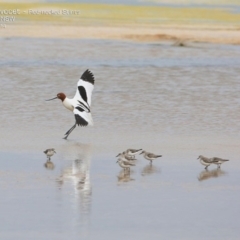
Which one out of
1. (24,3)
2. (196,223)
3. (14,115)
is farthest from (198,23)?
(196,223)

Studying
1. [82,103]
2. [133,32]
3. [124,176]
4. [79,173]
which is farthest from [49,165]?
[133,32]

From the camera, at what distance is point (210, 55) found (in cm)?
3012

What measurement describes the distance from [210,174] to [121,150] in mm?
1687

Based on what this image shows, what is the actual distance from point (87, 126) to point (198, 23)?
35.5 meters

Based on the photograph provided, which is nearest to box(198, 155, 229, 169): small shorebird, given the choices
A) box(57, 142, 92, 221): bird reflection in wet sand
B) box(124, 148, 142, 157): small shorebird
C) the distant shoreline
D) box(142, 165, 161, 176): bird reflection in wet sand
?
box(142, 165, 161, 176): bird reflection in wet sand

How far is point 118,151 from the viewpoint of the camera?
11.5m

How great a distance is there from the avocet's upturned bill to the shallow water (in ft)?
0.75

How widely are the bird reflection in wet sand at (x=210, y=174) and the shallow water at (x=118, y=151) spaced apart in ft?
0.08

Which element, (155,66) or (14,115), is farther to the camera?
(155,66)

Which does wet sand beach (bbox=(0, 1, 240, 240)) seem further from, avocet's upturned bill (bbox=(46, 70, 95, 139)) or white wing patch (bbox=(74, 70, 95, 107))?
white wing patch (bbox=(74, 70, 95, 107))

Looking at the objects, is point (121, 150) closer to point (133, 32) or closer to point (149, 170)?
point (149, 170)

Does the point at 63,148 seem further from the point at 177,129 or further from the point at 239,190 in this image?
the point at 239,190

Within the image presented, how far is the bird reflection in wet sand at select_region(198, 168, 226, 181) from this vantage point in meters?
10.0

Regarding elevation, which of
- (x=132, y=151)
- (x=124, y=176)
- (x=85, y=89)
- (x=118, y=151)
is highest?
(x=85, y=89)
